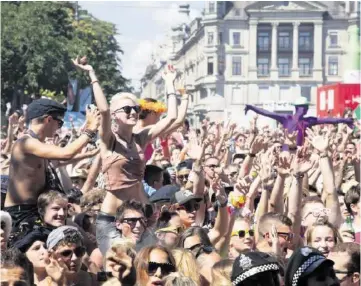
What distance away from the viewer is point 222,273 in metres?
6.16

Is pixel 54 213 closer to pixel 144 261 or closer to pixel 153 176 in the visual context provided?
pixel 144 261

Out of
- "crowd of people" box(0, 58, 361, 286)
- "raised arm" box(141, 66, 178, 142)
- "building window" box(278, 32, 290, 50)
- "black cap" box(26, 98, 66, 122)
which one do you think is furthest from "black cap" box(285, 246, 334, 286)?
"building window" box(278, 32, 290, 50)

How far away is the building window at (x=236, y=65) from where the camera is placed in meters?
134

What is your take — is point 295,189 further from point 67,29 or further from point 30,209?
point 67,29

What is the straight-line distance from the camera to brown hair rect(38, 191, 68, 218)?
729 centimetres

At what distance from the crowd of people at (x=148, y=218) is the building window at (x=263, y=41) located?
127 metres

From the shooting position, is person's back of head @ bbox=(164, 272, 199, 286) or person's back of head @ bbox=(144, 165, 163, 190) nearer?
person's back of head @ bbox=(164, 272, 199, 286)

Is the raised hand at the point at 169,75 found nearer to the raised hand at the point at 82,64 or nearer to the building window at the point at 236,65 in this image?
the raised hand at the point at 82,64

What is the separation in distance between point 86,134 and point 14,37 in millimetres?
47425

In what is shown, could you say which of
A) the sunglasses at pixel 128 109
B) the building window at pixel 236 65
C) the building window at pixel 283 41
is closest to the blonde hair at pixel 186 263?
the sunglasses at pixel 128 109

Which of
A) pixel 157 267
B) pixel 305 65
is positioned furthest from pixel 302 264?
pixel 305 65

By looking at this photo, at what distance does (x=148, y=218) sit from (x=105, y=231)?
29 cm

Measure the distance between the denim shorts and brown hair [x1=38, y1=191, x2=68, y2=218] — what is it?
454 millimetres

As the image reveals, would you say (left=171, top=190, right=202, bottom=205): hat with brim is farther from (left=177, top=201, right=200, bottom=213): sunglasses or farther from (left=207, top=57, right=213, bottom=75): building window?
(left=207, top=57, right=213, bottom=75): building window
